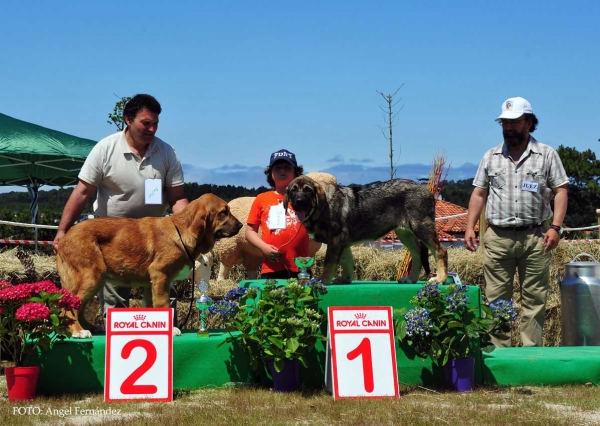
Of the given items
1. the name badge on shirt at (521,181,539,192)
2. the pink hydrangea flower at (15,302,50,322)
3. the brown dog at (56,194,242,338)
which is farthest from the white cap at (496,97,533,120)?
the pink hydrangea flower at (15,302,50,322)

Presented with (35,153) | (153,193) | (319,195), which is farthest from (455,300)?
(35,153)

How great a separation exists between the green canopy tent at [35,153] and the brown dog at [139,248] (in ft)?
33.3

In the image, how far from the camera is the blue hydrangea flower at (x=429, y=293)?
563 cm

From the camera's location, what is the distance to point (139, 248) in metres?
5.73

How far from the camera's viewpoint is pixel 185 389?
5.62 meters

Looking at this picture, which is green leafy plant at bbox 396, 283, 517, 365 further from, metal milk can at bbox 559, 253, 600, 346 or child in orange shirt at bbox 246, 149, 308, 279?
metal milk can at bbox 559, 253, 600, 346

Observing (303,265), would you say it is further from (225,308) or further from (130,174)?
(130,174)

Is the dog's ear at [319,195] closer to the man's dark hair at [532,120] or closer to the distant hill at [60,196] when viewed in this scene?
the man's dark hair at [532,120]

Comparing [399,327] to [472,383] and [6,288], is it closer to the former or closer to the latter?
[472,383]

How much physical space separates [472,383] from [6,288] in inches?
147

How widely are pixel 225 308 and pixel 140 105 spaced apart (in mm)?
1898

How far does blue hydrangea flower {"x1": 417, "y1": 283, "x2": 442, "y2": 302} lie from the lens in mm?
5633

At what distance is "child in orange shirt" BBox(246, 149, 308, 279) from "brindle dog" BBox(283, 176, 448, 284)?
0.53 m

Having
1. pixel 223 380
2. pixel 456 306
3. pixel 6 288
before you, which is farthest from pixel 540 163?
pixel 6 288
